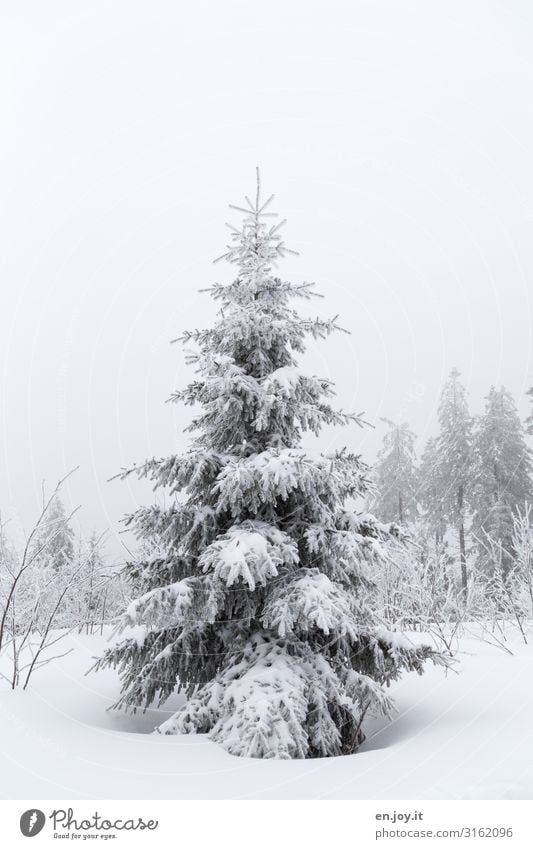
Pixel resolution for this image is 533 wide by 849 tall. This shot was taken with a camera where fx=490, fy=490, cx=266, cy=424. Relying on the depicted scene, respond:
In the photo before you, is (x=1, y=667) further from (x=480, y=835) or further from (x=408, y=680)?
(x=480, y=835)

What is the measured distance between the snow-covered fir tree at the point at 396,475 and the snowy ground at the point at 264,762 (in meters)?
22.5

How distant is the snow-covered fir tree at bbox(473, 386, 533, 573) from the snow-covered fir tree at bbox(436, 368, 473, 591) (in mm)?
897

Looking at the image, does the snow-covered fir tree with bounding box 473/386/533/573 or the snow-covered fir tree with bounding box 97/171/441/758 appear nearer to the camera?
the snow-covered fir tree with bounding box 97/171/441/758

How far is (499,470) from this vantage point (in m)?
24.3

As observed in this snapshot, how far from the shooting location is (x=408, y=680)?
8391 millimetres

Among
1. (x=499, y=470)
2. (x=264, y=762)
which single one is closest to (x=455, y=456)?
(x=499, y=470)

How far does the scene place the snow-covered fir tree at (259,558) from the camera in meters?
5.68

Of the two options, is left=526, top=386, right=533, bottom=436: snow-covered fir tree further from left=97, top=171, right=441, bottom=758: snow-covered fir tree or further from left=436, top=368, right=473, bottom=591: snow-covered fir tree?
left=97, top=171, right=441, bottom=758: snow-covered fir tree

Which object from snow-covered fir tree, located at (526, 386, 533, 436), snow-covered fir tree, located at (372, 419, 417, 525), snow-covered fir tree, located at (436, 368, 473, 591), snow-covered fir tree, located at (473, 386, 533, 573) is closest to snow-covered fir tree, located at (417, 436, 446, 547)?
snow-covered fir tree, located at (436, 368, 473, 591)

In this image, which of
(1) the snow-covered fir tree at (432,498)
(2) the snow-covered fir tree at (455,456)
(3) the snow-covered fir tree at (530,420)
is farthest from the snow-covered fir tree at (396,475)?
(3) the snow-covered fir tree at (530,420)

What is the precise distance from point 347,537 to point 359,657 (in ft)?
6.02

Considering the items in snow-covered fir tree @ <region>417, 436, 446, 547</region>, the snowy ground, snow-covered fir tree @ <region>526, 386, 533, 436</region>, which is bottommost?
the snowy ground

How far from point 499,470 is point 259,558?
22.1m

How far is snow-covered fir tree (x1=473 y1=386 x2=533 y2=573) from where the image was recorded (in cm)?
2312
